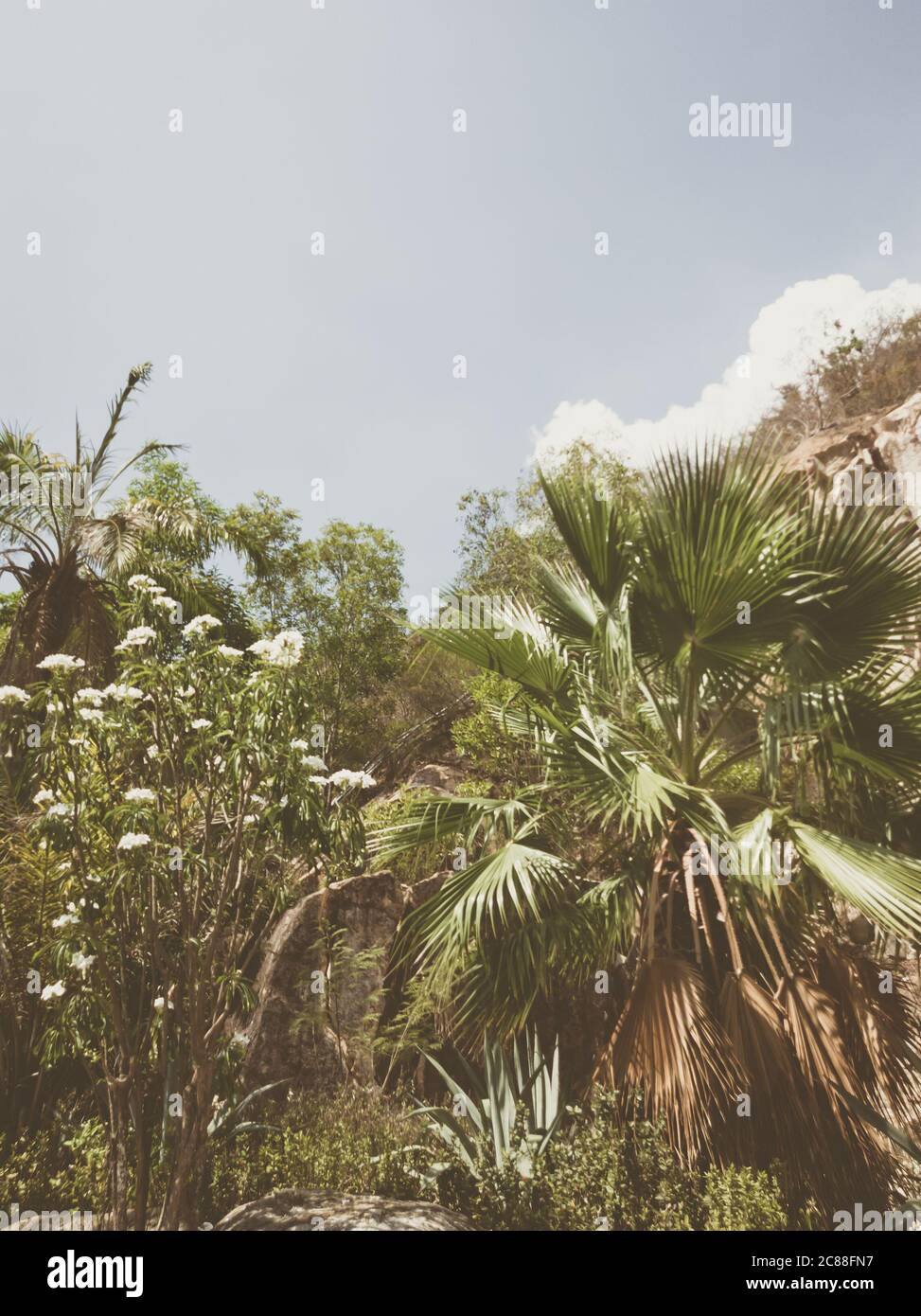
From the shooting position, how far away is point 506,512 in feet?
52.0

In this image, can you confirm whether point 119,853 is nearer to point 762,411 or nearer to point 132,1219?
point 132,1219

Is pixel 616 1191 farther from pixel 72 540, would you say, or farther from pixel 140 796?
pixel 72 540

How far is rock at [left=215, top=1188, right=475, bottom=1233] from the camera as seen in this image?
144 inches

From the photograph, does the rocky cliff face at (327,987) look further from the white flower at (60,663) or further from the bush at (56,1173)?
the white flower at (60,663)

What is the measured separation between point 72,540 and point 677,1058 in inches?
330

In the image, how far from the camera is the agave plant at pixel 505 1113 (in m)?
4.37

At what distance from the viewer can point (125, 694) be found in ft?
12.8

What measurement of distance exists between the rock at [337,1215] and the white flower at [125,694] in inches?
115
